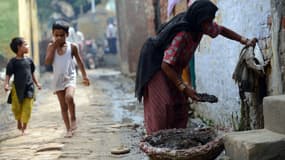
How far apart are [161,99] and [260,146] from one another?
1181 mm

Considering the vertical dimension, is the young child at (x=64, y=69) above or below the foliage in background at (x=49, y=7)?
below

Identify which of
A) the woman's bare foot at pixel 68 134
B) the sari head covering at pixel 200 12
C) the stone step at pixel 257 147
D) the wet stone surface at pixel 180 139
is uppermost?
the sari head covering at pixel 200 12

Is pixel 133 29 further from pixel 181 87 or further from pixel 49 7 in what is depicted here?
pixel 49 7

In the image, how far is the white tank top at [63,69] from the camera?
251 inches

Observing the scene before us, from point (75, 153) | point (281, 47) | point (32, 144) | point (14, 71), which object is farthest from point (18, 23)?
point (281, 47)

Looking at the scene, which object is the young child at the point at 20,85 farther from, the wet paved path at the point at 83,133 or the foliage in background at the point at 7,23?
the foliage in background at the point at 7,23

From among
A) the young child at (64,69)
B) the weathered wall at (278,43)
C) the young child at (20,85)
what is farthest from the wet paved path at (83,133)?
the weathered wall at (278,43)

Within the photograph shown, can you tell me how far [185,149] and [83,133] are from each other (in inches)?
126

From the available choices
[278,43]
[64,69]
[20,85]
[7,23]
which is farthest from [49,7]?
[278,43]

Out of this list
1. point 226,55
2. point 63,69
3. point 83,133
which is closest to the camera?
point 226,55

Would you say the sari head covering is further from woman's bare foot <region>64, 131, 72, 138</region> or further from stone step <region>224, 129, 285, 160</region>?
woman's bare foot <region>64, 131, 72, 138</region>

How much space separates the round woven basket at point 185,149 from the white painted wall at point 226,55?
1110 millimetres

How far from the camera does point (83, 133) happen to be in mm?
6531

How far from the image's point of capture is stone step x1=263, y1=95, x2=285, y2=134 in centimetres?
340
